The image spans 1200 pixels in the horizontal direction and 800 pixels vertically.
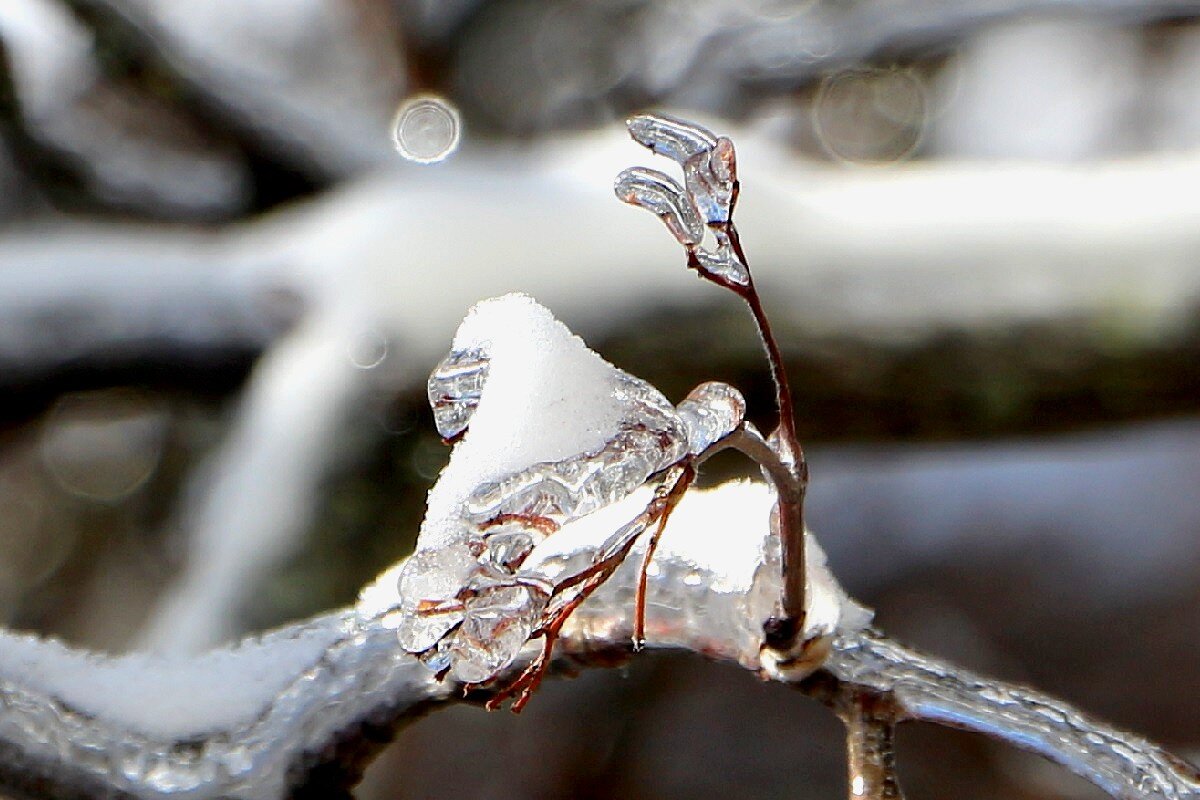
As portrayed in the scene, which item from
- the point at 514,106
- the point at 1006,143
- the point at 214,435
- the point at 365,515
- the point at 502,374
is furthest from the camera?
the point at 1006,143

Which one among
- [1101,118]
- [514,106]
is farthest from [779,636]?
[1101,118]

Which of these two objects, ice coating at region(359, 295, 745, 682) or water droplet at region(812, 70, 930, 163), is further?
water droplet at region(812, 70, 930, 163)

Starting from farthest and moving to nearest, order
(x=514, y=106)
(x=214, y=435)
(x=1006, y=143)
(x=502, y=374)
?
(x=1006, y=143) → (x=514, y=106) → (x=214, y=435) → (x=502, y=374)

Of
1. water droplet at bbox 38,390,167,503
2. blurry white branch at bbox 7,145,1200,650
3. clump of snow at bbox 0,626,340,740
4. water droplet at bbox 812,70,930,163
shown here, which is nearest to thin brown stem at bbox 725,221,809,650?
clump of snow at bbox 0,626,340,740

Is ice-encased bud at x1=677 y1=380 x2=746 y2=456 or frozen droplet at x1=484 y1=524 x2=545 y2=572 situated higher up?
ice-encased bud at x1=677 y1=380 x2=746 y2=456

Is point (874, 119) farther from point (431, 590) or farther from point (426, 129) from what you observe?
point (431, 590)

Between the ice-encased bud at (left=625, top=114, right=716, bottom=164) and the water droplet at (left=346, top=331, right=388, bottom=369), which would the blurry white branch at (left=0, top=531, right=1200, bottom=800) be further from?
the water droplet at (left=346, top=331, right=388, bottom=369)

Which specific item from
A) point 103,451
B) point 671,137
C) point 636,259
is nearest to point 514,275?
point 636,259

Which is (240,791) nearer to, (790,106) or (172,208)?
(172,208)
